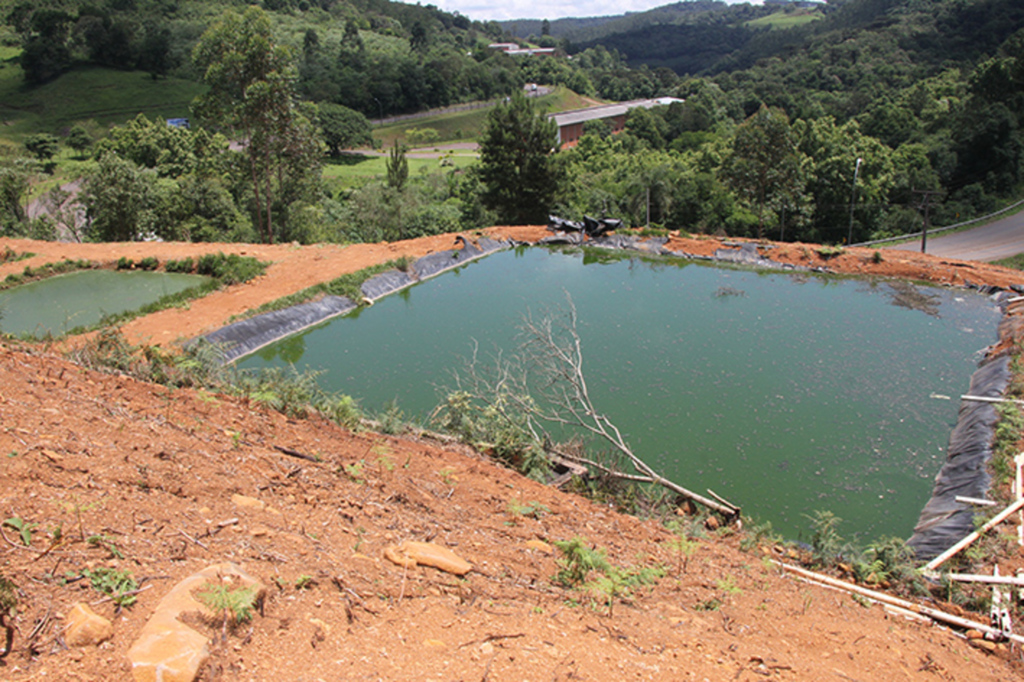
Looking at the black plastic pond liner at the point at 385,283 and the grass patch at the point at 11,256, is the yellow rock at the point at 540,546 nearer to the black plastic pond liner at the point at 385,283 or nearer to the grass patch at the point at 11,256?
the black plastic pond liner at the point at 385,283

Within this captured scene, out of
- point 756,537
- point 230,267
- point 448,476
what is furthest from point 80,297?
point 756,537

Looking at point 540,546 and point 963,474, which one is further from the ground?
point 540,546

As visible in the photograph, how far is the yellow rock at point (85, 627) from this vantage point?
9.96 feet

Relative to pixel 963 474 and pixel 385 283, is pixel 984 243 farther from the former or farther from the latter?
pixel 385 283

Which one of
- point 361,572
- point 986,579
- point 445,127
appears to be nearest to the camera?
point 361,572

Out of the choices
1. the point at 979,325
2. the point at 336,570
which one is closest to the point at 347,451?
the point at 336,570

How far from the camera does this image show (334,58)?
225 ft

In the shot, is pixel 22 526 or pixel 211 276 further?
pixel 211 276

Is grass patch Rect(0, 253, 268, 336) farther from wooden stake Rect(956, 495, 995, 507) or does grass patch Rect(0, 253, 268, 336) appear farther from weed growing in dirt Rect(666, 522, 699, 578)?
wooden stake Rect(956, 495, 995, 507)

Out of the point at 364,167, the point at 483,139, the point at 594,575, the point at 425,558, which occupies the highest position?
the point at 483,139

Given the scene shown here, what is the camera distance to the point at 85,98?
53062mm

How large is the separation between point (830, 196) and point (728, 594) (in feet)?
84.6

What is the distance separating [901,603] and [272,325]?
1179 centimetres

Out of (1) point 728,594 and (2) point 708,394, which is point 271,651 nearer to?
(1) point 728,594
